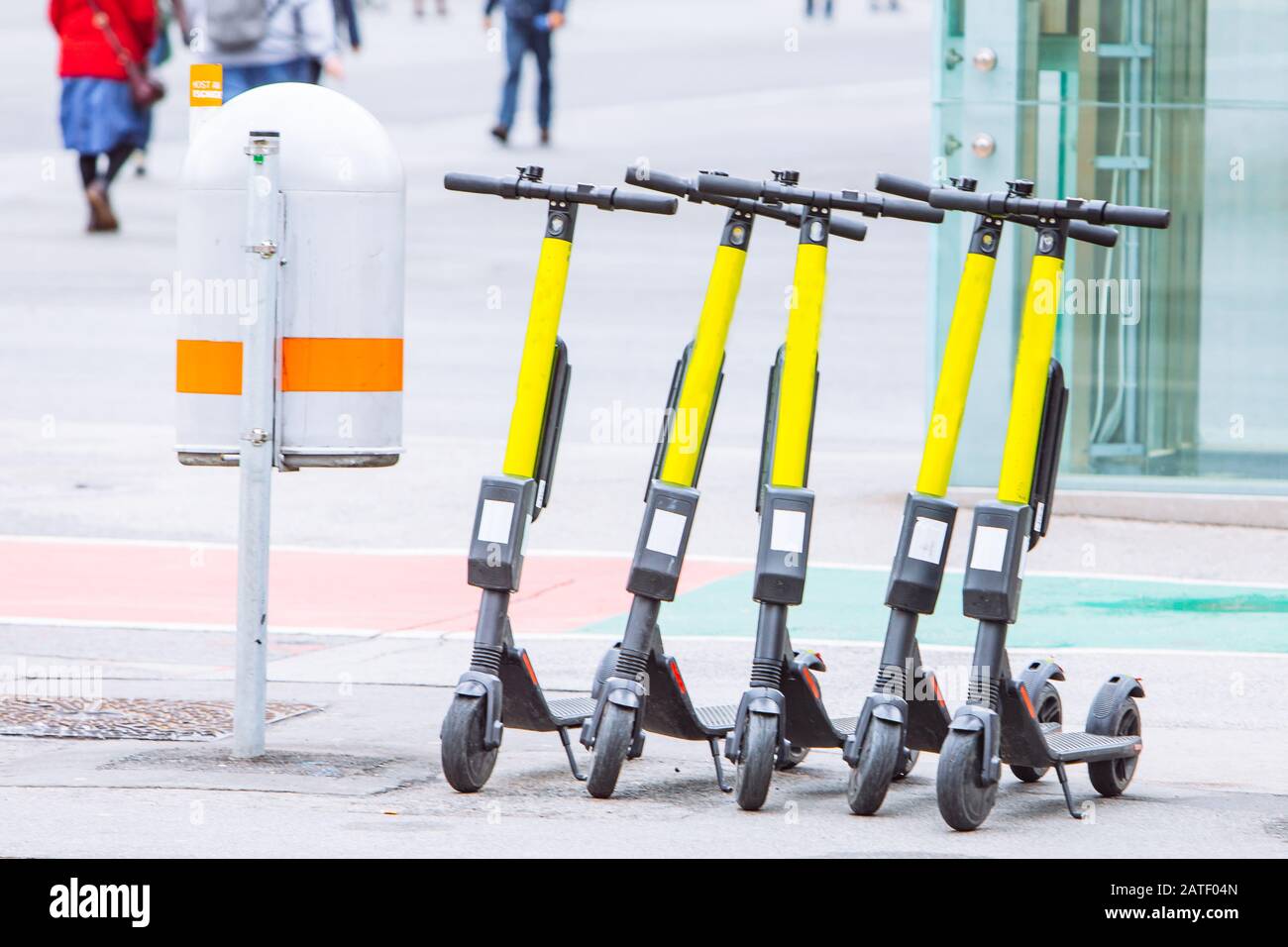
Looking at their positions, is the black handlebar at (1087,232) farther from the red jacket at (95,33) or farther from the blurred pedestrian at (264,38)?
the red jacket at (95,33)

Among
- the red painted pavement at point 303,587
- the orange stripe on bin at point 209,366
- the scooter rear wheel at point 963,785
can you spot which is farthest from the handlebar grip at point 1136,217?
the red painted pavement at point 303,587

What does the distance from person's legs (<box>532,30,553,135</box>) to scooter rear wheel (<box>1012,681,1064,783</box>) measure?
18803mm

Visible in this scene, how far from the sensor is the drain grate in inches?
293

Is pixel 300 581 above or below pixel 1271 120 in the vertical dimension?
below

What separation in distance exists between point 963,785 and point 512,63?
19.6 meters

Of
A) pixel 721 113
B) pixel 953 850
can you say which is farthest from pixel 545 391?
pixel 721 113

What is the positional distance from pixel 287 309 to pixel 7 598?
10.6ft

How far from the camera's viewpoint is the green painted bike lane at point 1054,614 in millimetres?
9133

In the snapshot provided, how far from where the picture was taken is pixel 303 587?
10102 mm

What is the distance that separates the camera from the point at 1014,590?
6402 millimetres

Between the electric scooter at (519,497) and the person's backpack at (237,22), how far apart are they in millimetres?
9162

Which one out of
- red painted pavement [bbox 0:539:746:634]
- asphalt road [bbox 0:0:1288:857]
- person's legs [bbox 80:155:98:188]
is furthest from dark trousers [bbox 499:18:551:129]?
red painted pavement [bbox 0:539:746:634]

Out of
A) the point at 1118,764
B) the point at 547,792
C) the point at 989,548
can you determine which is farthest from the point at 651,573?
the point at 1118,764

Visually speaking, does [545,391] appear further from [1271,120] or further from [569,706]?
[1271,120]
